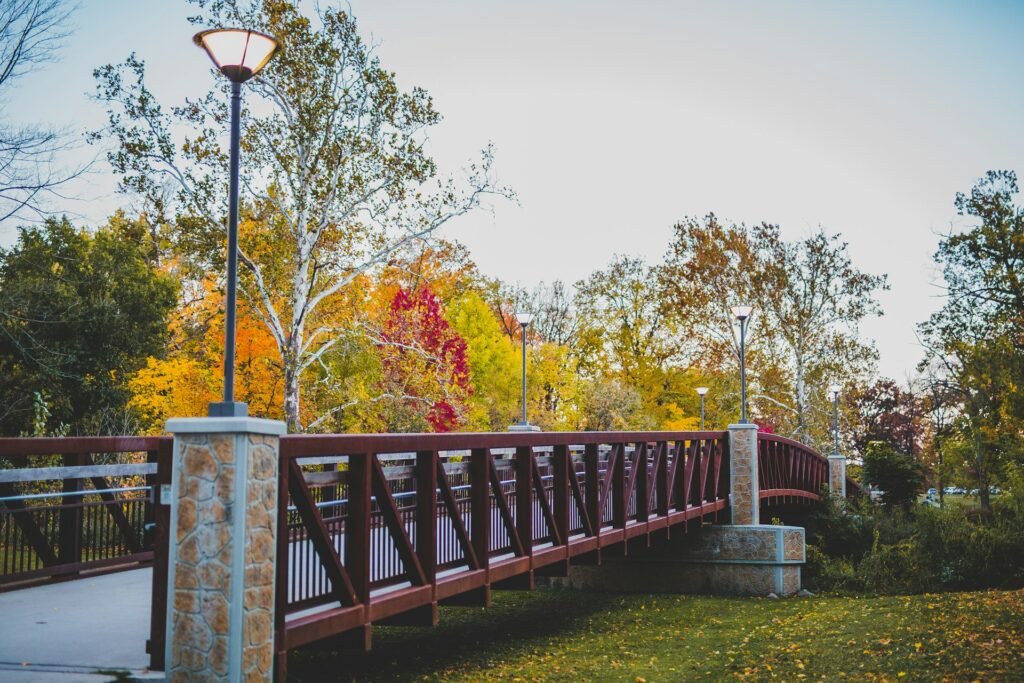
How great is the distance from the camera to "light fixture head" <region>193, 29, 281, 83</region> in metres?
6.89

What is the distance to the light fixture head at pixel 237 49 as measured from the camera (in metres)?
6.89

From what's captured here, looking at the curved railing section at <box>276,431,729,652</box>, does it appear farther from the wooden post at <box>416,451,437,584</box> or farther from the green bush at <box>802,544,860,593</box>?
the green bush at <box>802,544,860,593</box>

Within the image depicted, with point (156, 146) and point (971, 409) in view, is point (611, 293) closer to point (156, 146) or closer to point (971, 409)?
point (971, 409)

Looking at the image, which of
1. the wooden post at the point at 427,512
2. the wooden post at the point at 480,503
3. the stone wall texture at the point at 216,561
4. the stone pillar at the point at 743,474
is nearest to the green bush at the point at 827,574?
the stone pillar at the point at 743,474

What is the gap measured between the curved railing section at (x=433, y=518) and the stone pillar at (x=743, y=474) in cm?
439

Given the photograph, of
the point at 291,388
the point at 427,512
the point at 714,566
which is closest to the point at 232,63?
the point at 427,512

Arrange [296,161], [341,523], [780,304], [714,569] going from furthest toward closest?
[780,304] → [296,161] → [714,569] → [341,523]

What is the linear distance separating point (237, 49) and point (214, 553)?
3.53 metres

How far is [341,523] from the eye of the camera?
843 cm

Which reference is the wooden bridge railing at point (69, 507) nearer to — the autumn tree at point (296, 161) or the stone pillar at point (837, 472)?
the autumn tree at point (296, 161)

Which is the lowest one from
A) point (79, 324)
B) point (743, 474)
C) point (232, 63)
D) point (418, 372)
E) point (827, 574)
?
point (827, 574)

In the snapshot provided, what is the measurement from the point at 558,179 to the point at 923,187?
94.2 feet

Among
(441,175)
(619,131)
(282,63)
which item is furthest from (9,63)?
(619,131)

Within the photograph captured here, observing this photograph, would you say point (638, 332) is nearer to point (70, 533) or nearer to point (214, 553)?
point (70, 533)
